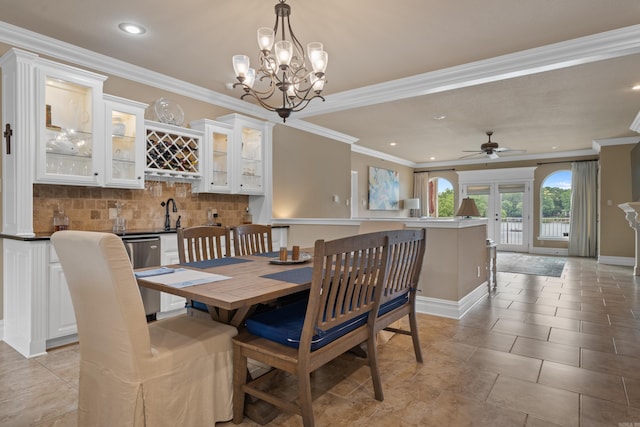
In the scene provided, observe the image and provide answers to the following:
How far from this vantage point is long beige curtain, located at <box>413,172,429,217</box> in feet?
34.8

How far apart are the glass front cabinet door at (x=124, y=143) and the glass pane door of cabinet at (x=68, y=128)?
0.48 feet

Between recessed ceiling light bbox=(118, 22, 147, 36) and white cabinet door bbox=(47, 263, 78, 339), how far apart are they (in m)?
1.95

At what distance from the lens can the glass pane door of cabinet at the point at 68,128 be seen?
9.56 feet

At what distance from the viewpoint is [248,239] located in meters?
2.98

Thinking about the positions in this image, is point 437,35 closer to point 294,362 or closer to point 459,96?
point 459,96

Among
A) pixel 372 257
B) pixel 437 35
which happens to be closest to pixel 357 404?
pixel 372 257

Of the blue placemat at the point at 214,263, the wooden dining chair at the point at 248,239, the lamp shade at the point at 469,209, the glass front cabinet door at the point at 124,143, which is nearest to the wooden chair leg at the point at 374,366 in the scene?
the blue placemat at the point at 214,263

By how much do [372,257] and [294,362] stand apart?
618mm

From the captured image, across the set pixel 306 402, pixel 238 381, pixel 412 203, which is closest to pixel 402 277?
pixel 306 402

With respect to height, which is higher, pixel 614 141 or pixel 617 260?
pixel 614 141

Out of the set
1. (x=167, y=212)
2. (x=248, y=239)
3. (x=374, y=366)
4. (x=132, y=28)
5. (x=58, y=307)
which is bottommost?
(x=374, y=366)

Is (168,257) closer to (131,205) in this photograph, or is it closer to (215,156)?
(131,205)

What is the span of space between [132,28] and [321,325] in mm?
2821

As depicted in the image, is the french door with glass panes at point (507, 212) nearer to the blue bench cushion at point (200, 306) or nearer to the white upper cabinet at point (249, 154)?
the white upper cabinet at point (249, 154)
